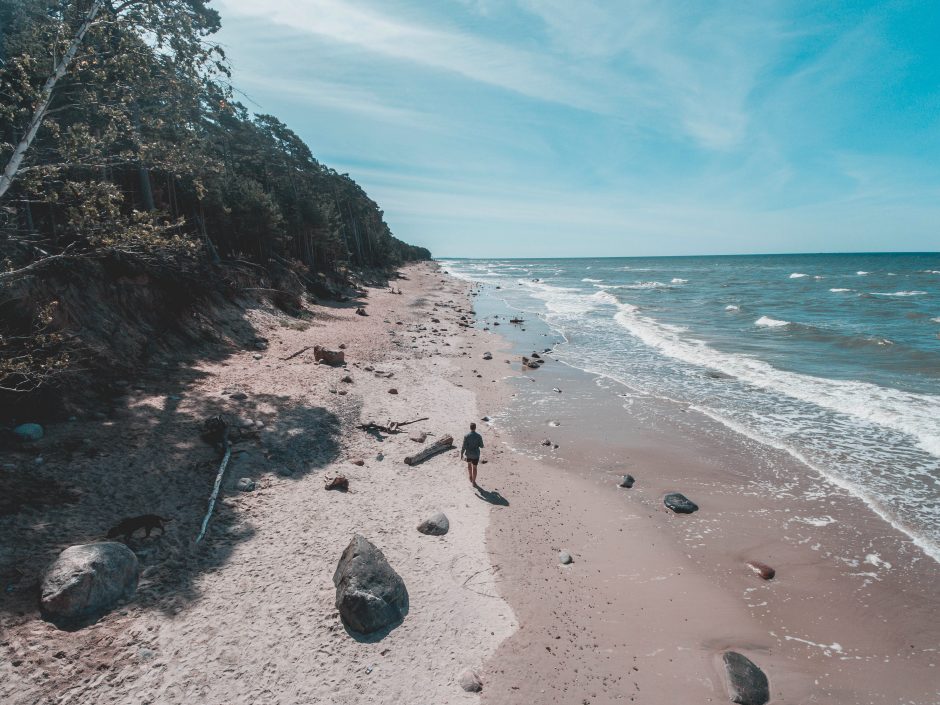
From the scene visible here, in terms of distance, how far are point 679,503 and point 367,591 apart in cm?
742

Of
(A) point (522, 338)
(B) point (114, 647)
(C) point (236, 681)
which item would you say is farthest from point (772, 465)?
(A) point (522, 338)

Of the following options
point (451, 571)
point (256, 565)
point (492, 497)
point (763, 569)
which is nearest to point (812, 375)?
point (763, 569)

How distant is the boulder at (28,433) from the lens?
8.14 meters

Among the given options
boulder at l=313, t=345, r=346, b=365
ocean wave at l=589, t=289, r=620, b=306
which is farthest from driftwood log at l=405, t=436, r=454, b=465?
ocean wave at l=589, t=289, r=620, b=306

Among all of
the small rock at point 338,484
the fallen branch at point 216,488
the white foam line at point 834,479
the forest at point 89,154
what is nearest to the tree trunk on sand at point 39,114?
the forest at point 89,154

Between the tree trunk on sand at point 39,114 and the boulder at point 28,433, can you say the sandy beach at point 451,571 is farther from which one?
the tree trunk on sand at point 39,114

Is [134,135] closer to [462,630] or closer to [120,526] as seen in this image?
[120,526]

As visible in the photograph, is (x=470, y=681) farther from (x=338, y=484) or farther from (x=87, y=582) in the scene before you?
(x=87, y=582)

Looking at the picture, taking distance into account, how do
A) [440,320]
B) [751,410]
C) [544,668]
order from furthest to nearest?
1. [440,320]
2. [751,410]
3. [544,668]

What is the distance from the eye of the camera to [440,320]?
33.8 metres

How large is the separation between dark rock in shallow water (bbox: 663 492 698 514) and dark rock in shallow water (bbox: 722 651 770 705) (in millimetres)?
3995

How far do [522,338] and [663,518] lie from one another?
2048cm

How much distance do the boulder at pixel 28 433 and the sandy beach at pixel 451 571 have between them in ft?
1.13

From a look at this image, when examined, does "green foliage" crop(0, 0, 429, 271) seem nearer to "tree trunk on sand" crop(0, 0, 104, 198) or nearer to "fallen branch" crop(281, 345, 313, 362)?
"tree trunk on sand" crop(0, 0, 104, 198)
